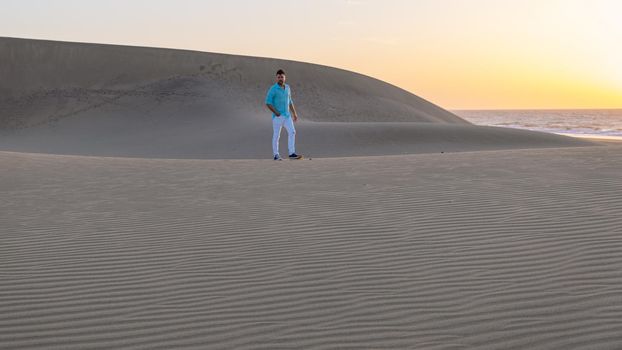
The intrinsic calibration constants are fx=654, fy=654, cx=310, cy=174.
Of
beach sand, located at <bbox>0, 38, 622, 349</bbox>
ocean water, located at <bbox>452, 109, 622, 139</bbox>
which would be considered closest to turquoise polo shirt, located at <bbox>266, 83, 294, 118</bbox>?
beach sand, located at <bbox>0, 38, 622, 349</bbox>

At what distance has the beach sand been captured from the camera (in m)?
3.78

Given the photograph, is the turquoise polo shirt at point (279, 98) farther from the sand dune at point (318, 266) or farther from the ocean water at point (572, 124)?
the ocean water at point (572, 124)

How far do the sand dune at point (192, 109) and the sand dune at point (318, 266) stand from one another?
51.4 ft

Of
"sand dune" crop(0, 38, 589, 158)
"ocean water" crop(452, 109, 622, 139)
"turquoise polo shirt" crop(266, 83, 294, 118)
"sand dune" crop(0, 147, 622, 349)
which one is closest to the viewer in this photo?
"sand dune" crop(0, 147, 622, 349)

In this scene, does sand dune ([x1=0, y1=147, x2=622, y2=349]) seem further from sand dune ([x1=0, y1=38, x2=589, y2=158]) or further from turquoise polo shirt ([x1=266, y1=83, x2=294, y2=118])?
sand dune ([x1=0, y1=38, x2=589, y2=158])

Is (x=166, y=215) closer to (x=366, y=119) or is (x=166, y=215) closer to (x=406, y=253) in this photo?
(x=406, y=253)

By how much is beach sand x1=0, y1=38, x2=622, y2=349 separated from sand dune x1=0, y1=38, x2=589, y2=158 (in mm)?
13224

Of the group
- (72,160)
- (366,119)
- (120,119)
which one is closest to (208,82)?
(120,119)

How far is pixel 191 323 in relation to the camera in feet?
12.8

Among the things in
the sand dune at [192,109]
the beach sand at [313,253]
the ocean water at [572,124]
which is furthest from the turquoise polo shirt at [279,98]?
the ocean water at [572,124]

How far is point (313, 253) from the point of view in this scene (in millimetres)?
5492

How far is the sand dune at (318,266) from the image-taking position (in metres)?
3.74

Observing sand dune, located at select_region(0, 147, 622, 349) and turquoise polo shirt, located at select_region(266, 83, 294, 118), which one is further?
turquoise polo shirt, located at select_region(266, 83, 294, 118)

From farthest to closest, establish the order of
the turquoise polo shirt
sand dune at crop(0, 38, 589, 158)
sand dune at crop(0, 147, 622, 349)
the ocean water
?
the ocean water, sand dune at crop(0, 38, 589, 158), the turquoise polo shirt, sand dune at crop(0, 147, 622, 349)
